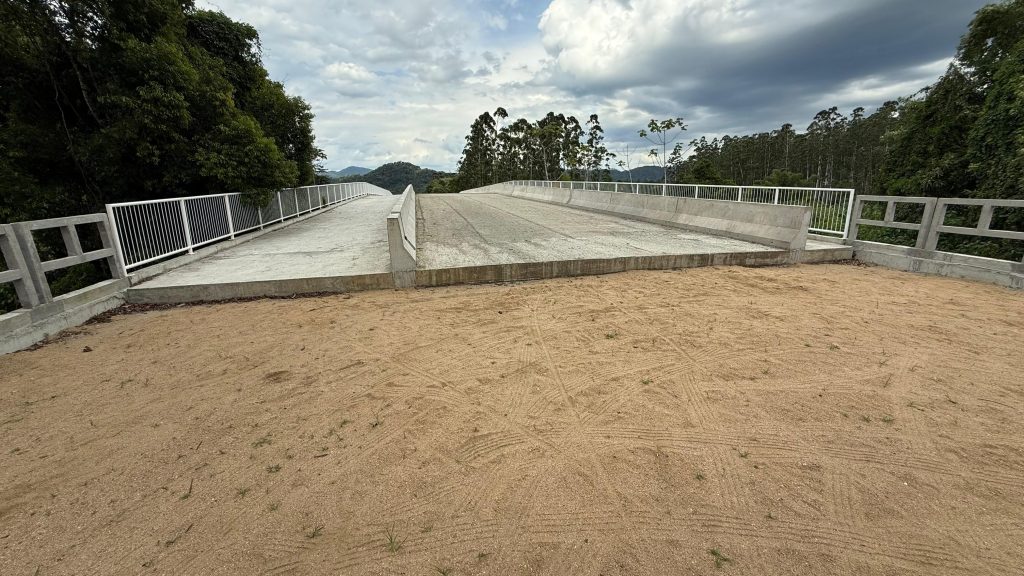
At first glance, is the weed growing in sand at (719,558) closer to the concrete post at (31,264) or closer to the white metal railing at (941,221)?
the concrete post at (31,264)

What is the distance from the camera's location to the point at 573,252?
776 centimetres

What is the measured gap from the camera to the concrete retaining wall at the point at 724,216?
805 centimetres

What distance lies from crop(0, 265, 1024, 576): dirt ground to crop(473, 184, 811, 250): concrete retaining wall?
11.4 ft

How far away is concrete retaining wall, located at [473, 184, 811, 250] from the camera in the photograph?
805 centimetres

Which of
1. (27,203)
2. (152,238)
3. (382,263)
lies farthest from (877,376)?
(27,203)

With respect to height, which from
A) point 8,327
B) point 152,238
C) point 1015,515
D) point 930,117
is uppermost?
point 930,117

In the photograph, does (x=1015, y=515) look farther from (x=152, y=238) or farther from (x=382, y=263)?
(x=152, y=238)

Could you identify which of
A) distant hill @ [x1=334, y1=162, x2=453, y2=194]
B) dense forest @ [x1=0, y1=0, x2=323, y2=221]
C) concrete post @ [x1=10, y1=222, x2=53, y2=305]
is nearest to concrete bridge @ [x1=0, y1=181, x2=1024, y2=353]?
concrete post @ [x1=10, y1=222, x2=53, y2=305]

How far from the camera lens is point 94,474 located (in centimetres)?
254

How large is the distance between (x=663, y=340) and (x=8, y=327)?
7138 millimetres

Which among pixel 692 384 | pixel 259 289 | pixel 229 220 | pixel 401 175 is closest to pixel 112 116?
pixel 229 220

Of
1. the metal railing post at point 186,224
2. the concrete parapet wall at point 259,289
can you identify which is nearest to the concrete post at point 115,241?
the concrete parapet wall at point 259,289

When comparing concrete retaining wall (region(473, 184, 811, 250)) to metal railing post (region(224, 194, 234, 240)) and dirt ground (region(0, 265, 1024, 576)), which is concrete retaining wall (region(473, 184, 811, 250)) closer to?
dirt ground (region(0, 265, 1024, 576))

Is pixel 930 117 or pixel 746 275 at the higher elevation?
pixel 930 117
